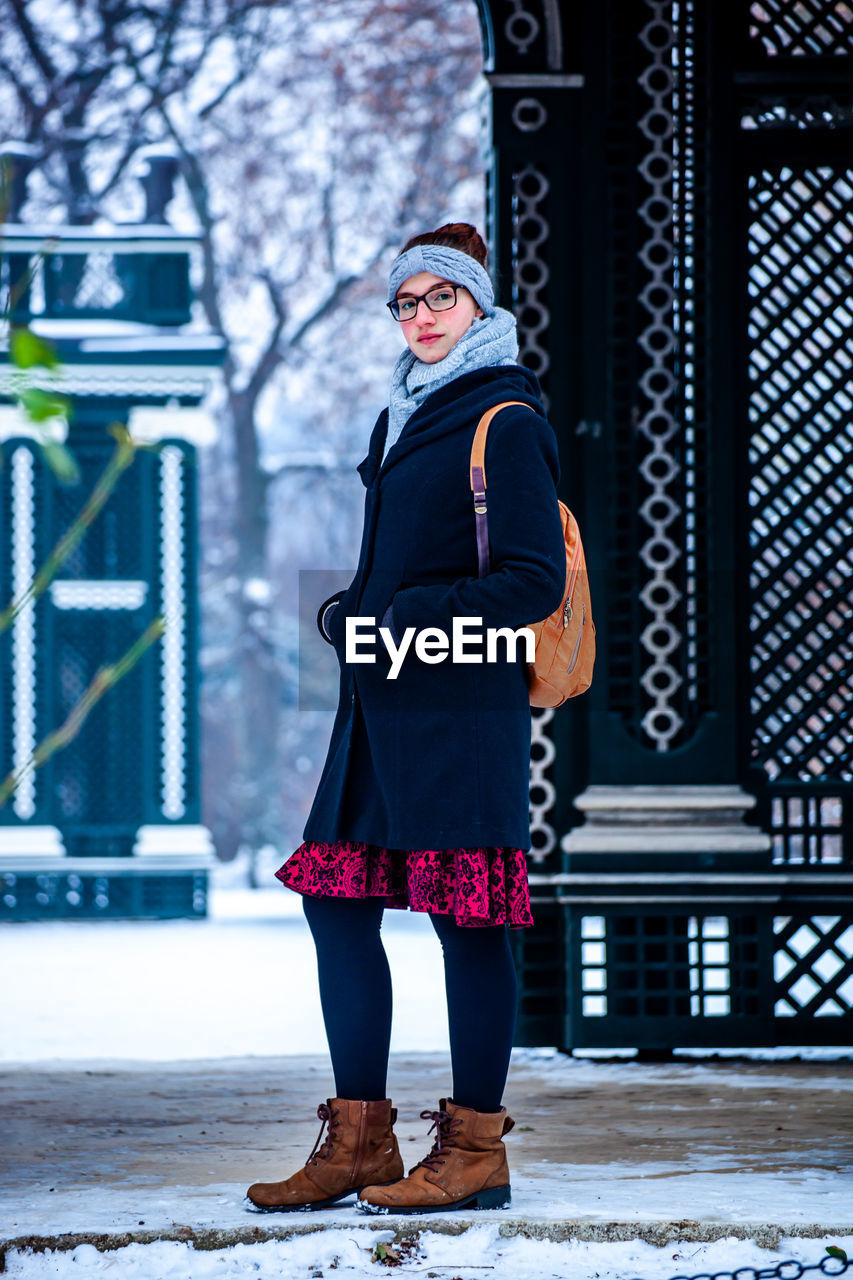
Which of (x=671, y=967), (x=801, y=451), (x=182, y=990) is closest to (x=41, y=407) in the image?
(x=671, y=967)

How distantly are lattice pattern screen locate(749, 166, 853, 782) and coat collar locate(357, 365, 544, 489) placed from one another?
2.36m

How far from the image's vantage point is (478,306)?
11.0 feet

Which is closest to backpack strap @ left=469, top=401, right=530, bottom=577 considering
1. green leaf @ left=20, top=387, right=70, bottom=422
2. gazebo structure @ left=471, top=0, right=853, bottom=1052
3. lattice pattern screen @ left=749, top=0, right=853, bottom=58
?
green leaf @ left=20, top=387, right=70, bottom=422

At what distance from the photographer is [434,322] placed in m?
3.29

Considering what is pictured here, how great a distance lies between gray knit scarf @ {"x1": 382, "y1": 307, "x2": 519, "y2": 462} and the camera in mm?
3281

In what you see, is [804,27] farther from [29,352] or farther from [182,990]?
[182,990]

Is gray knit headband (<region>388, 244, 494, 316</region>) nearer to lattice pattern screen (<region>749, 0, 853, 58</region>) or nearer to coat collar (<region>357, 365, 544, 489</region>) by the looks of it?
coat collar (<region>357, 365, 544, 489</region>)

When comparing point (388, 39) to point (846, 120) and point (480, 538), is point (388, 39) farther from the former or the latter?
point (480, 538)

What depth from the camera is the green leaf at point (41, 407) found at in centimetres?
137

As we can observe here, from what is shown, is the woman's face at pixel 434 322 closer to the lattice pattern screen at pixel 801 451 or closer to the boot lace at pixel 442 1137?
the boot lace at pixel 442 1137

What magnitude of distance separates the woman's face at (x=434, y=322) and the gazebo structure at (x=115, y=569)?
1125cm

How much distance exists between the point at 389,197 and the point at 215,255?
91.3 inches

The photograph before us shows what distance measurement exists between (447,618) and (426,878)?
452 mm

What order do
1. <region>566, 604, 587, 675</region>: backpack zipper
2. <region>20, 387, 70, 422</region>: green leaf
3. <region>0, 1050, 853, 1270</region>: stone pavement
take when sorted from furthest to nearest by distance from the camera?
1. <region>566, 604, 587, 675</region>: backpack zipper
2. <region>0, 1050, 853, 1270</region>: stone pavement
3. <region>20, 387, 70, 422</region>: green leaf
